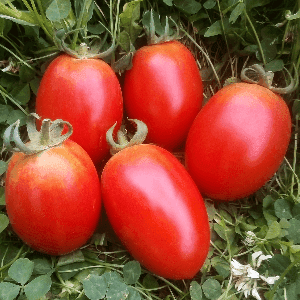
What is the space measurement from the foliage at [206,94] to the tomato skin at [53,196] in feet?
0.21

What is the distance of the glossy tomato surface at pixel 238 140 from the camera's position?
84cm

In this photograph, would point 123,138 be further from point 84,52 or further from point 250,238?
point 250,238

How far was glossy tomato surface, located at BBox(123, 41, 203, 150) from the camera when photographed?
2.95 ft

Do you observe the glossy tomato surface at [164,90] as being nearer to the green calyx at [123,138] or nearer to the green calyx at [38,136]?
the green calyx at [123,138]

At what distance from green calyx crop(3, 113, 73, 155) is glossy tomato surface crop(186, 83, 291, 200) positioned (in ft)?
0.90

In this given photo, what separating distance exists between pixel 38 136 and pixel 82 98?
0.12 metres

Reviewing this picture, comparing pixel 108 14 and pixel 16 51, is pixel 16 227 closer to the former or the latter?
pixel 16 51

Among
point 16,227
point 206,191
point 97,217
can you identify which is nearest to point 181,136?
point 206,191

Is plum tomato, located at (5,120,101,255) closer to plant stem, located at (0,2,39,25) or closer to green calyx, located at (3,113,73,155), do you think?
green calyx, located at (3,113,73,155)

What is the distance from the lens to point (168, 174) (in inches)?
31.9

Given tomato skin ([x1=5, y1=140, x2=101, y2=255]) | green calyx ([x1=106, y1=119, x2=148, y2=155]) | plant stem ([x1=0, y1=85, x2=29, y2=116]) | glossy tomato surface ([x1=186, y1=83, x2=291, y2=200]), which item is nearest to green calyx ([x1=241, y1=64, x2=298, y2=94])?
glossy tomato surface ([x1=186, y1=83, x2=291, y2=200])

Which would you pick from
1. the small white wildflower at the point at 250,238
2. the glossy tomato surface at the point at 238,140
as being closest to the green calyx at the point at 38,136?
the glossy tomato surface at the point at 238,140

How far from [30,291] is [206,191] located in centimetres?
40

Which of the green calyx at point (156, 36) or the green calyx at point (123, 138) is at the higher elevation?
the green calyx at point (156, 36)
